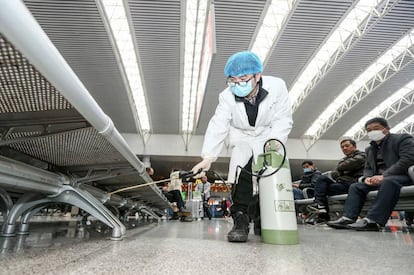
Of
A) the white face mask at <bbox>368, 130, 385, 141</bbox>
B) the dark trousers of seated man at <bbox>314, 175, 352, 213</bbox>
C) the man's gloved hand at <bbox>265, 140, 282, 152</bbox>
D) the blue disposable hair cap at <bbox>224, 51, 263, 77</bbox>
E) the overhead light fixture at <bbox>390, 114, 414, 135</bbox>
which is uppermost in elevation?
the overhead light fixture at <bbox>390, 114, 414, 135</bbox>

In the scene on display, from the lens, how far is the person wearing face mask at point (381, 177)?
221 cm

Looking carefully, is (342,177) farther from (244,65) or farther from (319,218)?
(244,65)

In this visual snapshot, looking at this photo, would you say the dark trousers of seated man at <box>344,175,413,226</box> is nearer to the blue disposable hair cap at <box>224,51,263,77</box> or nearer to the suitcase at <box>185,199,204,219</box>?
the blue disposable hair cap at <box>224,51,263,77</box>

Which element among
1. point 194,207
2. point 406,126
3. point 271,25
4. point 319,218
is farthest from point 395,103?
point 319,218

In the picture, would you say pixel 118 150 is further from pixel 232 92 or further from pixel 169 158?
pixel 169 158

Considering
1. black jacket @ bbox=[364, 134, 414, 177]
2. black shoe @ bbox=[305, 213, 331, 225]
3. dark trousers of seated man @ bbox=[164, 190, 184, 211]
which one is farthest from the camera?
dark trousers of seated man @ bbox=[164, 190, 184, 211]

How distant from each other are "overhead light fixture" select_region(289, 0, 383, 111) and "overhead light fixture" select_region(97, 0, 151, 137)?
229 inches

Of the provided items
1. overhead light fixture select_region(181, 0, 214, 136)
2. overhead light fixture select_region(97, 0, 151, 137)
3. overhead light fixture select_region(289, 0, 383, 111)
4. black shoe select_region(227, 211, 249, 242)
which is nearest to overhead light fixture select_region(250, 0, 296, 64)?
overhead light fixture select_region(181, 0, 214, 136)

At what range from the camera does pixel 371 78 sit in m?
9.98

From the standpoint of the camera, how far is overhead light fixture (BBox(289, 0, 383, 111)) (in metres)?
6.92

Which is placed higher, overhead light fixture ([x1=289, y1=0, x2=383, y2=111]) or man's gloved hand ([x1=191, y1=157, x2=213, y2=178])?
overhead light fixture ([x1=289, y1=0, x2=383, y2=111])

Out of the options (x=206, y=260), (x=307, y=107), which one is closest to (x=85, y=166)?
(x=206, y=260)

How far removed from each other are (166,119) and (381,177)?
11.0 m

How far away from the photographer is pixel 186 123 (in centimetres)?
1333
